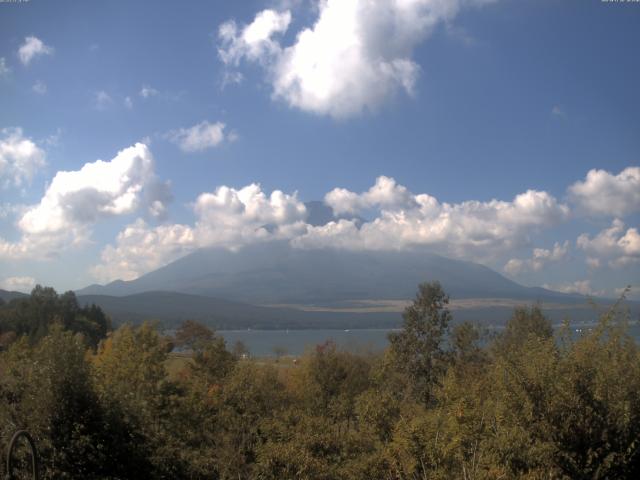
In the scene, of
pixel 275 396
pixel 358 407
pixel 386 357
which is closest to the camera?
pixel 358 407

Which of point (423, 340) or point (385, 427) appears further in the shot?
point (423, 340)

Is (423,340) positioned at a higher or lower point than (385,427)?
higher

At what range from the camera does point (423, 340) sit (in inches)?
1305

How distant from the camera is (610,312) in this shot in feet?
38.0

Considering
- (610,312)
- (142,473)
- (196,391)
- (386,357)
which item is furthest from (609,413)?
(386,357)

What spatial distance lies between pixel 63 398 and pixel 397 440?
7.46 metres

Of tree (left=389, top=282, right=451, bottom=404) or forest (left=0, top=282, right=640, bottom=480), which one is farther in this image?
tree (left=389, top=282, right=451, bottom=404)

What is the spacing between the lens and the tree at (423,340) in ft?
106

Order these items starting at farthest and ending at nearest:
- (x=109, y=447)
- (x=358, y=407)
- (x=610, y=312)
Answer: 1. (x=358, y=407)
2. (x=109, y=447)
3. (x=610, y=312)

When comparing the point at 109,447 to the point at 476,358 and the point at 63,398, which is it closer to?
the point at 63,398

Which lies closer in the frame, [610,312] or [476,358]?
[610,312]

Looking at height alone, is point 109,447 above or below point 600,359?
below

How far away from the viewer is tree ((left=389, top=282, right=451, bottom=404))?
106ft

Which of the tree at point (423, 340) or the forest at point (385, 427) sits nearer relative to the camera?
the forest at point (385, 427)
